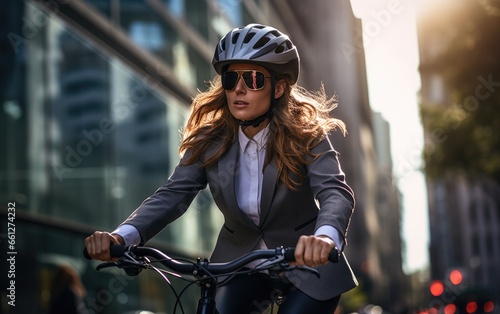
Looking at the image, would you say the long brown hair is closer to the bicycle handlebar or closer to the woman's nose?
the woman's nose

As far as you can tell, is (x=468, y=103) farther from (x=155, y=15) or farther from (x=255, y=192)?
(x=255, y=192)

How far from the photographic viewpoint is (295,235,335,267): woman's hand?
10.4ft

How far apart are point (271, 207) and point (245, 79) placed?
534 millimetres

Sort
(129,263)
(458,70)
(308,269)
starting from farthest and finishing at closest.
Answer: (458,70), (129,263), (308,269)

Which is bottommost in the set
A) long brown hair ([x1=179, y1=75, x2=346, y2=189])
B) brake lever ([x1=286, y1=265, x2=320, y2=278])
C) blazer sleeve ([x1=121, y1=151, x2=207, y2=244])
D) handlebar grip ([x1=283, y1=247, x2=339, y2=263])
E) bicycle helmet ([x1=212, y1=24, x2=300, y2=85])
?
brake lever ([x1=286, y1=265, x2=320, y2=278])

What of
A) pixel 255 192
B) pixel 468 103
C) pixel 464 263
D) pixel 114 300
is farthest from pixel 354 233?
pixel 255 192

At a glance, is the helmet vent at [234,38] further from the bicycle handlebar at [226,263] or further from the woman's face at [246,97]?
the bicycle handlebar at [226,263]

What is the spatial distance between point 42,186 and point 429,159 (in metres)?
16.1

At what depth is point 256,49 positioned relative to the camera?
3807 millimetres

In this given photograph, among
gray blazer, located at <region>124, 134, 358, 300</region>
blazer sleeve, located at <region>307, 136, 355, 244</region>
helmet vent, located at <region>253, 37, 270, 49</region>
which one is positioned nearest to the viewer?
blazer sleeve, located at <region>307, 136, 355, 244</region>

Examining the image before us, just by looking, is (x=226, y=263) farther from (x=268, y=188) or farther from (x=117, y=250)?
(x=268, y=188)

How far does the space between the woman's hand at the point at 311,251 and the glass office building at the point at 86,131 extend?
6.68 meters

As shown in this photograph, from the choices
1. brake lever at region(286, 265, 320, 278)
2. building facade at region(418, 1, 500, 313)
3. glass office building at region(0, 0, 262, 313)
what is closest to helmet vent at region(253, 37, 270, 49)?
brake lever at region(286, 265, 320, 278)

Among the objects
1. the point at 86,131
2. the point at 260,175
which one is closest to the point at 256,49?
the point at 260,175
